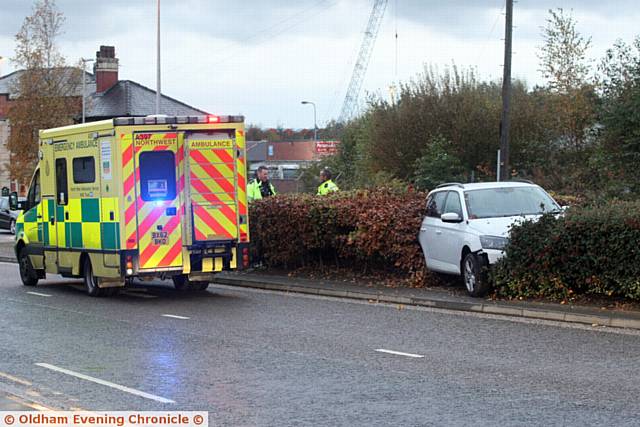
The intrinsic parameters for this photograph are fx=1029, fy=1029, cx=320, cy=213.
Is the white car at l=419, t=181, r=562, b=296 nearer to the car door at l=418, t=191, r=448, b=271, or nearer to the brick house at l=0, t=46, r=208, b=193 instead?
the car door at l=418, t=191, r=448, b=271

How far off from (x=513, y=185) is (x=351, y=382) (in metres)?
8.22

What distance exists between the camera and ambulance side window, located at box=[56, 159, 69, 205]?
58.3ft

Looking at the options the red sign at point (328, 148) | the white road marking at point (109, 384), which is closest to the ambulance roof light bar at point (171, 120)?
the white road marking at point (109, 384)

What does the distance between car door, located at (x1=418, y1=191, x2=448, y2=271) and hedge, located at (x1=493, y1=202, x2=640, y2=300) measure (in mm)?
1632

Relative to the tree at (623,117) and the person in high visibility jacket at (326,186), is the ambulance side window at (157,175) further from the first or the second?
the tree at (623,117)

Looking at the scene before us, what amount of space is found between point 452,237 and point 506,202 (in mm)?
1130

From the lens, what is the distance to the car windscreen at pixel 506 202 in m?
16.2

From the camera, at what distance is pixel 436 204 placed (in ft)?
56.7

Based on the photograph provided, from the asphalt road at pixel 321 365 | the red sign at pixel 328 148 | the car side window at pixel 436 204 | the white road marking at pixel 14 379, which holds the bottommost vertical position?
the asphalt road at pixel 321 365

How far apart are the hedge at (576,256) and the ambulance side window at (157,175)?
5330 mm

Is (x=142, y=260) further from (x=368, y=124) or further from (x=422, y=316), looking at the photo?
(x=368, y=124)

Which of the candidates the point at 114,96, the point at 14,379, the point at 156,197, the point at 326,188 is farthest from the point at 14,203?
the point at 114,96

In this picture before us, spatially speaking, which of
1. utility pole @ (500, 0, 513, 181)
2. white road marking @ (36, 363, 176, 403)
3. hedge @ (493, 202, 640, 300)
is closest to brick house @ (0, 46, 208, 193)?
utility pole @ (500, 0, 513, 181)

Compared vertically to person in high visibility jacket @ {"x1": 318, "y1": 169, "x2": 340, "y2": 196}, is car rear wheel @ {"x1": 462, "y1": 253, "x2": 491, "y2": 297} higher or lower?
lower
